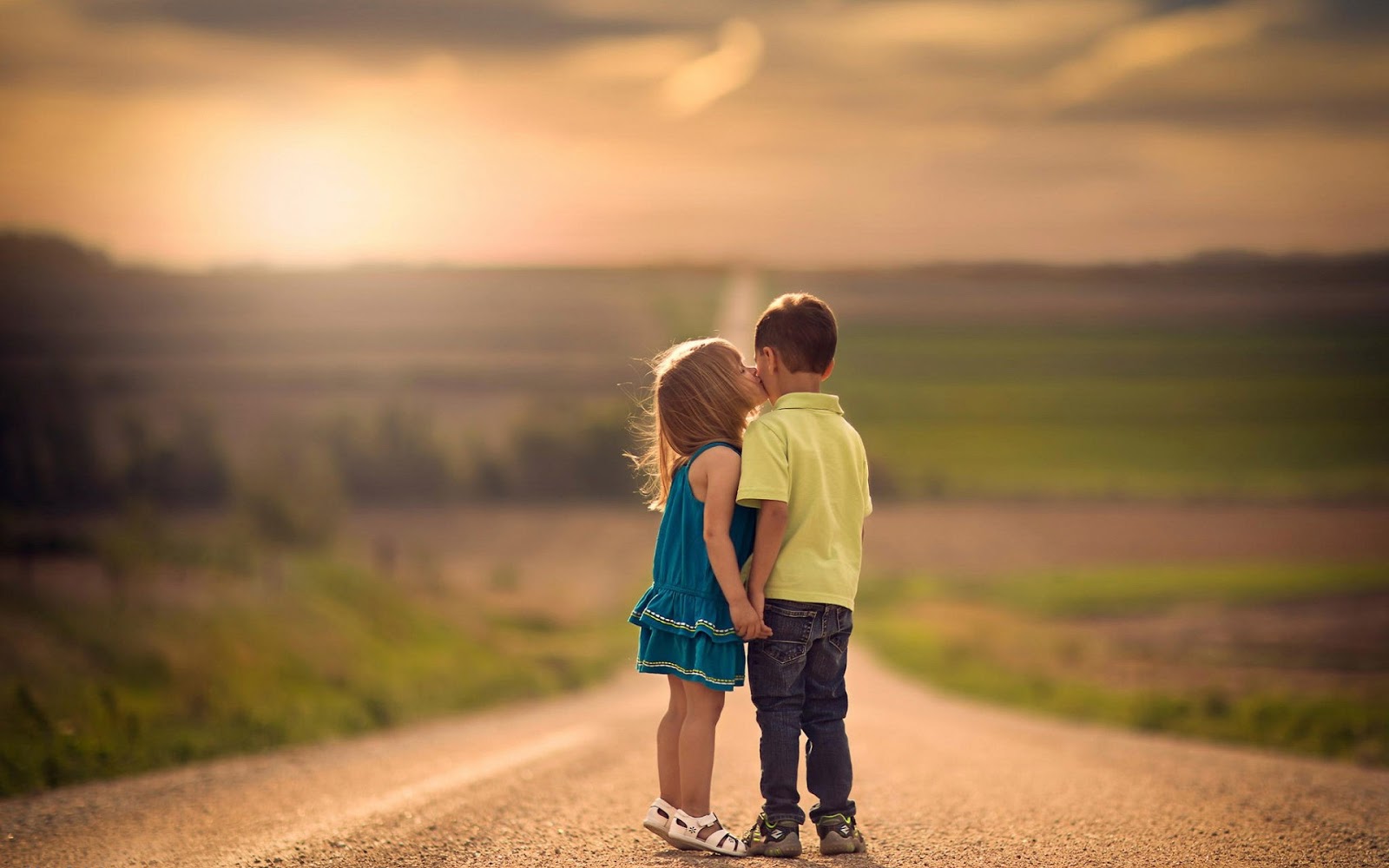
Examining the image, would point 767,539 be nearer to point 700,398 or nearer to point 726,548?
point 726,548

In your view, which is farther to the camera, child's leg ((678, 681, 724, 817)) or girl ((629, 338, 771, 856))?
child's leg ((678, 681, 724, 817))

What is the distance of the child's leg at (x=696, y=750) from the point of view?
4211 millimetres

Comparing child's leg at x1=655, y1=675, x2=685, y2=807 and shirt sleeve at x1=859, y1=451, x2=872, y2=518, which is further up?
shirt sleeve at x1=859, y1=451, x2=872, y2=518

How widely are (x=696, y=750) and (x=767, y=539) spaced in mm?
812

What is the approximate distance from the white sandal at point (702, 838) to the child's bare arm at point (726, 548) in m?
0.69

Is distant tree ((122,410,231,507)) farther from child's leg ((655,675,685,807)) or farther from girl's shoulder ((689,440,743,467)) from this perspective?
girl's shoulder ((689,440,743,467))

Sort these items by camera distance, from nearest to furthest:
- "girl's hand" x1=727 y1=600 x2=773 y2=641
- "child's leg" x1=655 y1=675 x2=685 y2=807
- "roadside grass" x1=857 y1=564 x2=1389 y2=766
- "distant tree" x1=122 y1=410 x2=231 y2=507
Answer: "girl's hand" x1=727 y1=600 x2=773 y2=641 < "child's leg" x1=655 y1=675 x2=685 y2=807 < "roadside grass" x1=857 y1=564 x2=1389 y2=766 < "distant tree" x1=122 y1=410 x2=231 y2=507

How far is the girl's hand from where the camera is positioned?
4020mm

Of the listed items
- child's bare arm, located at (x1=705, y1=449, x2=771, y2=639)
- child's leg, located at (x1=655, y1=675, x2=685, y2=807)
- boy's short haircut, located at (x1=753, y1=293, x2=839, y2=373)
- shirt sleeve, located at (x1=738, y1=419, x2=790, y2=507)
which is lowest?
child's leg, located at (x1=655, y1=675, x2=685, y2=807)

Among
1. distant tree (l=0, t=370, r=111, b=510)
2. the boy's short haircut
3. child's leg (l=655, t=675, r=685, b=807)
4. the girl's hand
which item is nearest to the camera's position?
the girl's hand

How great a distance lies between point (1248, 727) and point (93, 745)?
471 inches

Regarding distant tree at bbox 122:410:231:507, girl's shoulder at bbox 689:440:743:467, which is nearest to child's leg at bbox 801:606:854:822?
girl's shoulder at bbox 689:440:743:467

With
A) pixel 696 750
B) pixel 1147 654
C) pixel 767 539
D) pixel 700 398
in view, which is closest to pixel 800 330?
pixel 700 398

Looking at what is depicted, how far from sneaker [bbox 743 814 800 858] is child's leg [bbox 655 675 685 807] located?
328 mm
